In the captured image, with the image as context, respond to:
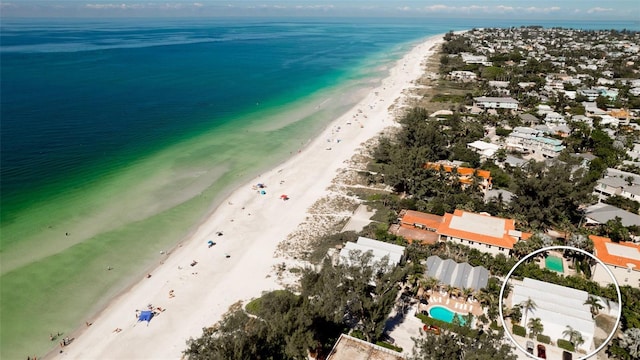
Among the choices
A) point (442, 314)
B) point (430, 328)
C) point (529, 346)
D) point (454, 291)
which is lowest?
point (442, 314)

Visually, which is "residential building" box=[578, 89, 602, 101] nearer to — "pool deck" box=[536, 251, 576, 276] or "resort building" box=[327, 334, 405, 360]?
"pool deck" box=[536, 251, 576, 276]

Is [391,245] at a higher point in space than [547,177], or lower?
lower

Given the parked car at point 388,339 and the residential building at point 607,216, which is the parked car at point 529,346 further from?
the residential building at point 607,216

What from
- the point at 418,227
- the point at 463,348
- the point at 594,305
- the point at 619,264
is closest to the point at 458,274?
the point at 418,227

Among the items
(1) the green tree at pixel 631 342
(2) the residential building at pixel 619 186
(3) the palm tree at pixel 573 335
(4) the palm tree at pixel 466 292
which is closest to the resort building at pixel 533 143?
(2) the residential building at pixel 619 186

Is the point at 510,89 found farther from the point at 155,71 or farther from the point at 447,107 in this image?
the point at 155,71

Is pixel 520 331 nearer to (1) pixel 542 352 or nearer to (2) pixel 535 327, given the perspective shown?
(2) pixel 535 327

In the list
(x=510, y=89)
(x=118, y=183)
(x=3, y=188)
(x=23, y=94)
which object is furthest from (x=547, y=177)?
(x=23, y=94)
